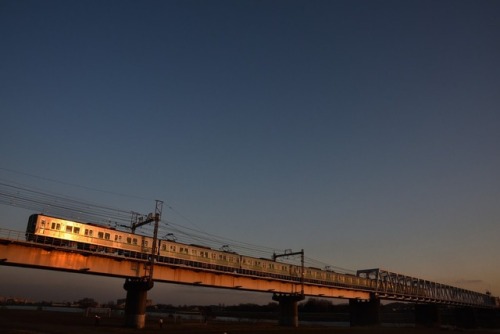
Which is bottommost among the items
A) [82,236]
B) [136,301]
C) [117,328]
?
[117,328]

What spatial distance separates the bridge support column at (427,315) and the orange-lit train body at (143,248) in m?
64.0

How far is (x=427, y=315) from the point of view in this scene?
123750 mm

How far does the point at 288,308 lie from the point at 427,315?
72.9 metres

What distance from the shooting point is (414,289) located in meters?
118

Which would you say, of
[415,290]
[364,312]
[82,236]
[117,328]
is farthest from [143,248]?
[415,290]

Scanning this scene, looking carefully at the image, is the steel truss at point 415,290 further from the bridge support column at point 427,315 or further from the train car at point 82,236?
the train car at point 82,236

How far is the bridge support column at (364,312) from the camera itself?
9157 centimetres

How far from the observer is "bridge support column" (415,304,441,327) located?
4761 inches

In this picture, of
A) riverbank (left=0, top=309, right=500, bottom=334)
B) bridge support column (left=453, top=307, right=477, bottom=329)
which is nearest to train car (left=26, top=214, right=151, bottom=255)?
riverbank (left=0, top=309, right=500, bottom=334)

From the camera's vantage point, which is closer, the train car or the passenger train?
the train car

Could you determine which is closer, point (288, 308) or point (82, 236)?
point (82, 236)

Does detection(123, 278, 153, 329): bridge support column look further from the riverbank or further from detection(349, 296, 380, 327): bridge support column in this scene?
Result: detection(349, 296, 380, 327): bridge support column

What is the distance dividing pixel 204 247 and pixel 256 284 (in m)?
13.3

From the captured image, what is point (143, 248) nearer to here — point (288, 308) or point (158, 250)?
point (158, 250)
